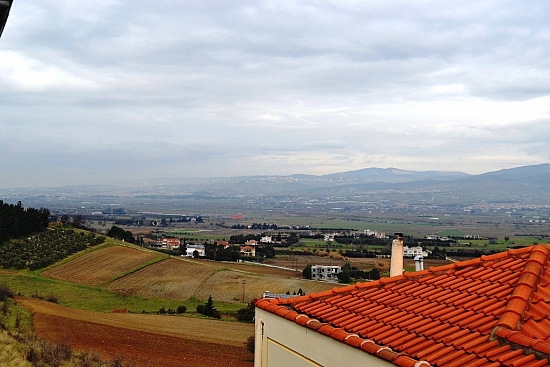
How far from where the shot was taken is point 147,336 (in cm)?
2836

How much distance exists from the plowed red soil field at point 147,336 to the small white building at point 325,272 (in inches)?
916

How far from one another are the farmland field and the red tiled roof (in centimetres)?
4360

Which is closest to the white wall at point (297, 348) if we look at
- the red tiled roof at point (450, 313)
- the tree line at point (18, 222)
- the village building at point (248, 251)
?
the red tiled roof at point (450, 313)

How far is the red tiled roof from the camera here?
4281mm

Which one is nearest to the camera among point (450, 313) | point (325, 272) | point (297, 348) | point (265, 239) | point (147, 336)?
point (450, 313)

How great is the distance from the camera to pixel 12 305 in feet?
98.7

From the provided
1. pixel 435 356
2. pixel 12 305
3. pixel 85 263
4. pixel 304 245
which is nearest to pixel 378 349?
pixel 435 356

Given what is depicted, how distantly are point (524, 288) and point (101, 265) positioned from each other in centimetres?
5068

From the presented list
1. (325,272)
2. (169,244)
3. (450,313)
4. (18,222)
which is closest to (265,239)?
(169,244)

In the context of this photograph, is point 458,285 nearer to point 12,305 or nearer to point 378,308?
point 378,308

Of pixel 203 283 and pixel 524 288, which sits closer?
pixel 524 288

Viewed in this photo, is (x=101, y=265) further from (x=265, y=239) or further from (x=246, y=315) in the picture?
(x=265, y=239)

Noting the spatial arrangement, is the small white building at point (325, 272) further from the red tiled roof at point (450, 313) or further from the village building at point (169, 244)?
the red tiled roof at point (450, 313)

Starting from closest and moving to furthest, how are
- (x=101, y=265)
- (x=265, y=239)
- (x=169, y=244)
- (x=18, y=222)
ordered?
(x=101, y=265) → (x=18, y=222) → (x=169, y=244) → (x=265, y=239)
